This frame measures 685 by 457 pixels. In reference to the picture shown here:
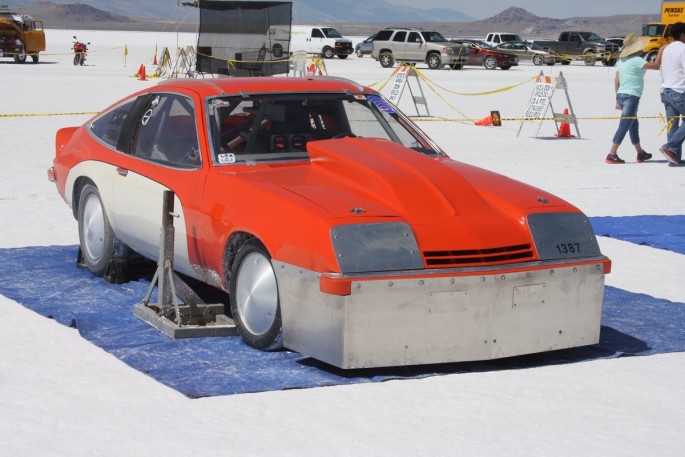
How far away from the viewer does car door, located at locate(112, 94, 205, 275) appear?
23.8ft

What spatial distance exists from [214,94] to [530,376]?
2.70m

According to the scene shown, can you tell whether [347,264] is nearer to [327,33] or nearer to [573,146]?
[573,146]

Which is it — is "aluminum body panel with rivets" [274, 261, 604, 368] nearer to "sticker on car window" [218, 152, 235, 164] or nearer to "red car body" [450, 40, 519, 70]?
"sticker on car window" [218, 152, 235, 164]

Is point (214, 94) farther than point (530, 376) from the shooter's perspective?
Yes

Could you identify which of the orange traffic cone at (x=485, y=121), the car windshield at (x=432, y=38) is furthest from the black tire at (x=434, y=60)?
the orange traffic cone at (x=485, y=121)

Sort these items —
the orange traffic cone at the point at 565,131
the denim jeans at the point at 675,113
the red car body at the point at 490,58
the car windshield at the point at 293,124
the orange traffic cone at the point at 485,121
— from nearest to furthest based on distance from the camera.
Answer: the car windshield at the point at 293,124, the denim jeans at the point at 675,113, the orange traffic cone at the point at 565,131, the orange traffic cone at the point at 485,121, the red car body at the point at 490,58

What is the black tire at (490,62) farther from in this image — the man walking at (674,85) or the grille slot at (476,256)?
the grille slot at (476,256)

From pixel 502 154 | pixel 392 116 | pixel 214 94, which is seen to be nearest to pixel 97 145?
pixel 214 94

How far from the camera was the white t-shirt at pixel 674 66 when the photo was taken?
632 inches

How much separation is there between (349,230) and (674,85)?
11364 mm

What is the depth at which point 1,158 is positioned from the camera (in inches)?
613

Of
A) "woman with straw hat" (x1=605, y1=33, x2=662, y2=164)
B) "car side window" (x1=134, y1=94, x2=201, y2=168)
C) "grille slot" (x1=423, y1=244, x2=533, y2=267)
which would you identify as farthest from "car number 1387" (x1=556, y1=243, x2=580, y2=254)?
"woman with straw hat" (x1=605, y1=33, x2=662, y2=164)

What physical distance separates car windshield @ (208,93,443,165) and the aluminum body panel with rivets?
132cm

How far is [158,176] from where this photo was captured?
7586 mm
